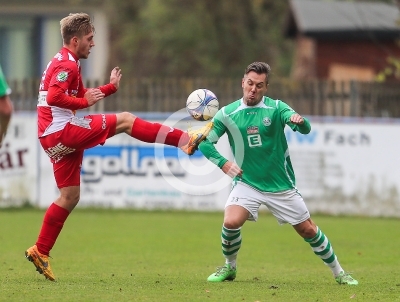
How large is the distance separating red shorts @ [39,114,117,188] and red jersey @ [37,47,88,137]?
0.26 feet

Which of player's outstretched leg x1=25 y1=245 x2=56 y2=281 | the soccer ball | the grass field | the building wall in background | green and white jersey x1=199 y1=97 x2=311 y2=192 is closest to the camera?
the grass field

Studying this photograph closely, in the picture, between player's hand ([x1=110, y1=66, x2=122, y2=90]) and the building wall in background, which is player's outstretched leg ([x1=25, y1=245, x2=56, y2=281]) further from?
the building wall in background

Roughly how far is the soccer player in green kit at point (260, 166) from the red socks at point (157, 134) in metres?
0.27

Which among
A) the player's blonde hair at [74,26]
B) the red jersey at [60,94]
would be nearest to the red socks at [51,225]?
the red jersey at [60,94]

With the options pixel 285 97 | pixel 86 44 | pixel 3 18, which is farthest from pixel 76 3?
pixel 86 44

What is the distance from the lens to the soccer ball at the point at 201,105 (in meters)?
9.31

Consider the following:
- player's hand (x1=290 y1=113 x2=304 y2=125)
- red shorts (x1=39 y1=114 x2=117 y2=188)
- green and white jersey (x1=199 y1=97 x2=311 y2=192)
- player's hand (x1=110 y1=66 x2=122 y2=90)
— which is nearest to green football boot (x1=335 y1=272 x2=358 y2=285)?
green and white jersey (x1=199 y1=97 x2=311 y2=192)

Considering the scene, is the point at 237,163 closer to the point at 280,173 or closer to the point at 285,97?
the point at 280,173

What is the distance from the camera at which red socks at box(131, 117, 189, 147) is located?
30.0ft

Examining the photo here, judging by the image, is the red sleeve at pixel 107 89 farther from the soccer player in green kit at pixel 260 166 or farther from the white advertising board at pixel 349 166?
the white advertising board at pixel 349 166

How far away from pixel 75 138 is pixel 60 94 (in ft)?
1.66

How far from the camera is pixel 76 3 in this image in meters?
31.3

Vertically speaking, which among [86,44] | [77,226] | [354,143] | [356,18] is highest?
[356,18]

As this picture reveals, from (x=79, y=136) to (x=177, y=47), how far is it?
31.4 m
